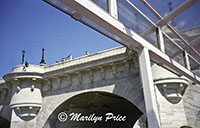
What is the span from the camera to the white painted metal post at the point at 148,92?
364 cm

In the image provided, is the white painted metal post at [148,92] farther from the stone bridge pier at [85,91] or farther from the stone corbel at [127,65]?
the stone corbel at [127,65]

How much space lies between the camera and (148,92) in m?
3.89

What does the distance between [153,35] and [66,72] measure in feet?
25.7

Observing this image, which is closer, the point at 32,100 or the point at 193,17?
the point at 193,17

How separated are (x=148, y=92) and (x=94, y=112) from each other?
42.7ft

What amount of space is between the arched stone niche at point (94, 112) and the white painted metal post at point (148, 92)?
745 cm

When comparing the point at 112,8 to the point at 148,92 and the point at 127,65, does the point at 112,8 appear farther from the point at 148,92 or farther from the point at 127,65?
the point at 127,65

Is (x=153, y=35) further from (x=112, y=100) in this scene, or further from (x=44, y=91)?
(x=112, y=100)

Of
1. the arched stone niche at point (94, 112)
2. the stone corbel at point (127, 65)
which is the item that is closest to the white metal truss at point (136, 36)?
the stone corbel at point (127, 65)

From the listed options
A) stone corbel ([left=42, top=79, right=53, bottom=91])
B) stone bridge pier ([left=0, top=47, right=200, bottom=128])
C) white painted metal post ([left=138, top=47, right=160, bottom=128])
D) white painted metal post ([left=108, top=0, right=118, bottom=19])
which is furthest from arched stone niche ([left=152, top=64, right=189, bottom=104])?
stone corbel ([left=42, top=79, right=53, bottom=91])

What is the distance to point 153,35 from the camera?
4750mm

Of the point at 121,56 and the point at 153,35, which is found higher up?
the point at 121,56

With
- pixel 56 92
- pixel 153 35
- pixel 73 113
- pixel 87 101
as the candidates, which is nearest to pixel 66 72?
pixel 56 92

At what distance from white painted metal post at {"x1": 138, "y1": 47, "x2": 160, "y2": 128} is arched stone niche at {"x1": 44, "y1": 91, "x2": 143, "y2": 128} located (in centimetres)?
745
